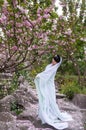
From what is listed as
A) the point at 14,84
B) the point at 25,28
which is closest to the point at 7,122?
the point at 25,28

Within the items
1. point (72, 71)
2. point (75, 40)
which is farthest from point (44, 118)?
point (72, 71)

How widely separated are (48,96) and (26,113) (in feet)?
2.66

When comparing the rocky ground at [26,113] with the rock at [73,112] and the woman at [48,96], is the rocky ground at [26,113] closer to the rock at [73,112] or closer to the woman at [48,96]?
the rock at [73,112]

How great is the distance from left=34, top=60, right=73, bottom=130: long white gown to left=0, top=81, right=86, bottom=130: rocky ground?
0.21 metres

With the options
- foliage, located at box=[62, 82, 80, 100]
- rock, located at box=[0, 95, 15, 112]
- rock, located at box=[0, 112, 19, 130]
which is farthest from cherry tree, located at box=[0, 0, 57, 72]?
foliage, located at box=[62, 82, 80, 100]

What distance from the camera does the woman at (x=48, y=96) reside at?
8.47 meters

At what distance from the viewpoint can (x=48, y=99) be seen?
8.66 metres

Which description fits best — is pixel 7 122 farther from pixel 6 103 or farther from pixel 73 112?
pixel 73 112

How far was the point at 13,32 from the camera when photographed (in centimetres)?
799

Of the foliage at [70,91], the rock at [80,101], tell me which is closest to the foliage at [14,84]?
the foliage at [70,91]

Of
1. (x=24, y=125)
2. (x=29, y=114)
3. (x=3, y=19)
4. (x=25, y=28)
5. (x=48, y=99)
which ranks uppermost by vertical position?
(x=3, y=19)

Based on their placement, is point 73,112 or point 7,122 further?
point 73,112

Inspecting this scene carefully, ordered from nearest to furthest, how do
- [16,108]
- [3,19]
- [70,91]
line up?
[3,19]
[16,108]
[70,91]

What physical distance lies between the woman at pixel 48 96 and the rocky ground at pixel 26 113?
23 cm
